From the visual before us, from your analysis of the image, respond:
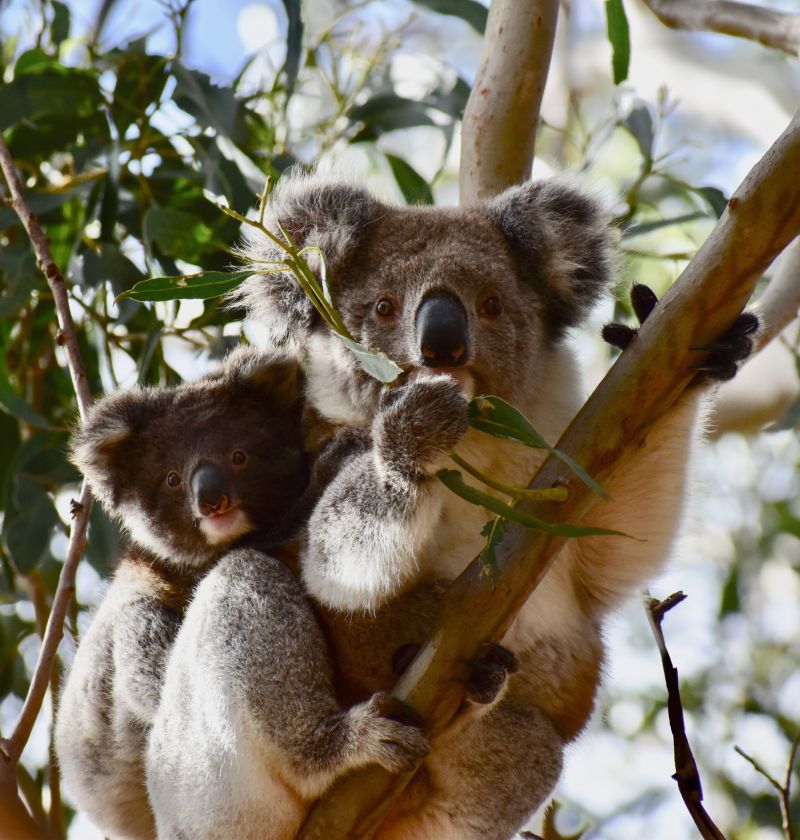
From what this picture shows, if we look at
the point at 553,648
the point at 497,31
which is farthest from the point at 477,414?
the point at 497,31

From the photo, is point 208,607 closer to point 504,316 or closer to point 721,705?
point 504,316

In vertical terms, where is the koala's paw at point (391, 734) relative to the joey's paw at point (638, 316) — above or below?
below

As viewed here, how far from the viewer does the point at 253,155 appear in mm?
3645

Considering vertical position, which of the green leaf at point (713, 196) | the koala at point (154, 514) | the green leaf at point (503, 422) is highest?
the green leaf at point (503, 422)

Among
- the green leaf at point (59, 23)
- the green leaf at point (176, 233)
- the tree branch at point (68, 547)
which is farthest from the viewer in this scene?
the green leaf at point (59, 23)

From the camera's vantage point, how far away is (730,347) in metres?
2.13

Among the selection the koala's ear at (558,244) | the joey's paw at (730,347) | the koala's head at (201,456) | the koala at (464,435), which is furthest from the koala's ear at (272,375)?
the joey's paw at (730,347)

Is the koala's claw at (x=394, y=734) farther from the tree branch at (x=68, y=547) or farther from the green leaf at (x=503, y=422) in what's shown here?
the tree branch at (x=68, y=547)

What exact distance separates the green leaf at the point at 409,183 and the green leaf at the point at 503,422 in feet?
5.81

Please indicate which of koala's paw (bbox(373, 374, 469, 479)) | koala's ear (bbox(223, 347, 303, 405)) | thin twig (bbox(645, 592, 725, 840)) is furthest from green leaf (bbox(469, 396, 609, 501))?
koala's ear (bbox(223, 347, 303, 405))

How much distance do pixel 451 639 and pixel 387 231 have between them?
117 cm

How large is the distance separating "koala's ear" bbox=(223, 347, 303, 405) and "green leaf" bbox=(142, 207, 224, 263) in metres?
0.43

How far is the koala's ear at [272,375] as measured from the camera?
313 cm

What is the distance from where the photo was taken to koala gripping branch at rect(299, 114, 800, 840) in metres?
2.00
